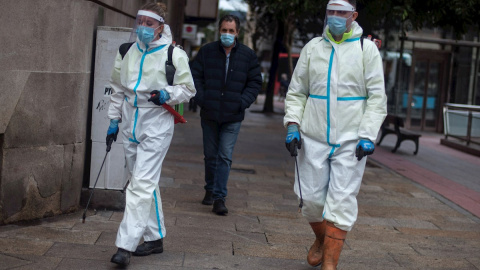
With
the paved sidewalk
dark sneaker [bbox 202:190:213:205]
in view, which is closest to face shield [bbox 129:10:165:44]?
the paved sidewalk

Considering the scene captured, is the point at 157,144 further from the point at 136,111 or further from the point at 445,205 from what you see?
the point at 445,205

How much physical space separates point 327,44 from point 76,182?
109 inches

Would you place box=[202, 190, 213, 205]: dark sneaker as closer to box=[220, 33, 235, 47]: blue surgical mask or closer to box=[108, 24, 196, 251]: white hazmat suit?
box=[220, 33, 235, 47]: blue surgical mask

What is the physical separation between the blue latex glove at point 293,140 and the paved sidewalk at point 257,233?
3.06 feet

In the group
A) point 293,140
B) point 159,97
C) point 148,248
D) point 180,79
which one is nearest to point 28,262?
point 148,248

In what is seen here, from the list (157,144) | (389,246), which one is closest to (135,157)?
(157,144)

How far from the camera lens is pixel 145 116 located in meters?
5.21

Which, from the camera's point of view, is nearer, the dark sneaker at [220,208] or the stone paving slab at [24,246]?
Answer: the stone paving slab at [24,246]

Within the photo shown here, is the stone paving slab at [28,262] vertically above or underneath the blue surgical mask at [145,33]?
underneath

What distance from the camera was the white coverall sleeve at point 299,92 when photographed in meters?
5.16

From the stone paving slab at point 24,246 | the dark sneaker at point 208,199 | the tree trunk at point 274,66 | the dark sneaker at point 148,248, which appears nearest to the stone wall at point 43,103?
the stone paving slab at point 24,246

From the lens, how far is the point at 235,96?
725 cm

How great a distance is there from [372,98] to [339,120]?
26cm

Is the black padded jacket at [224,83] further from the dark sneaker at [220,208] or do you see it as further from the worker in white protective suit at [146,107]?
the worker in white protective suit at [146,107]
